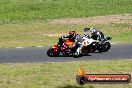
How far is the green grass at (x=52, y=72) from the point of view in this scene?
16953 millimetres

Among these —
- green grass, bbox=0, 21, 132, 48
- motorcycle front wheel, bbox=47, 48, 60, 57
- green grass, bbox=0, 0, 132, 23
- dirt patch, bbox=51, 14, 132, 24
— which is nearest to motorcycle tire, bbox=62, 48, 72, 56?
motorcycle front wheel, bbox=47, 48, 60, 57

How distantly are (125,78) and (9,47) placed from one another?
16.8 meters

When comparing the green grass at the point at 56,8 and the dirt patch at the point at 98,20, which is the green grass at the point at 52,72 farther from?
the green grass at the point at 56,8

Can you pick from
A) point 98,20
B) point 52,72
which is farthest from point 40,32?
point 52,72

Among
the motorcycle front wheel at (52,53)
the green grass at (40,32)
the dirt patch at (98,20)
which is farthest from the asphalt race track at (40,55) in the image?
the dirt patch at (98,20)

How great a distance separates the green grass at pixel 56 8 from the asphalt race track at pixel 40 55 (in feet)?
59.3

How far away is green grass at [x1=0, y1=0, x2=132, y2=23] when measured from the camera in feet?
164

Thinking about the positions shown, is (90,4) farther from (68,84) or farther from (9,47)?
(68,84)

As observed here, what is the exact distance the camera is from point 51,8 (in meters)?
56.6

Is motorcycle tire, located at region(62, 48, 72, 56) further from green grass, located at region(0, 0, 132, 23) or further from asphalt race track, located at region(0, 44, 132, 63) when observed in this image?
green grass, located at region(0, 0, 132, 23)

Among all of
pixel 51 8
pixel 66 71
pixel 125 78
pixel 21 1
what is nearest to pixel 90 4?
pixel 51 8

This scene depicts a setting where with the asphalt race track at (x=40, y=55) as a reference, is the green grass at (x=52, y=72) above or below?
above

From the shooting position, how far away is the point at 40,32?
125 ft

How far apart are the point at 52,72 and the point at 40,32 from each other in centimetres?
1903
